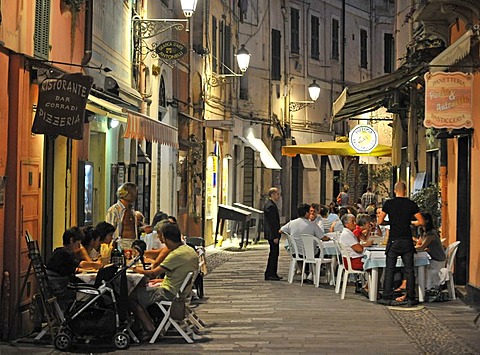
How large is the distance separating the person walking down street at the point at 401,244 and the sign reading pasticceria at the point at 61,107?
17.8 ft

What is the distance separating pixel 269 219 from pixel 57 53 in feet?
21.3

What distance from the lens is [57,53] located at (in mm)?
14500

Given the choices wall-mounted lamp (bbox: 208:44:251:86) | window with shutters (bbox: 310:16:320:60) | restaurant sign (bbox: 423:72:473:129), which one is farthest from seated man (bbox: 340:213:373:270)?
window with shutters (bbox: 310:16:320:60)

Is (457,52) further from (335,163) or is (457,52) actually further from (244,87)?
(335,163)

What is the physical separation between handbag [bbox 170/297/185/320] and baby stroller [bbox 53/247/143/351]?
1.98 feet

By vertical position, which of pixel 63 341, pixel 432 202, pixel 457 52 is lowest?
pixel 63 341

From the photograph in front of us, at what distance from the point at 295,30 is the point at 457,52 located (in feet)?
92.6

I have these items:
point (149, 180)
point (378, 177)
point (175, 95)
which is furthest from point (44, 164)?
point (378, 177)

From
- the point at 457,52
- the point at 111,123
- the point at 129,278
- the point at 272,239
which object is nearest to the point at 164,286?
the point at 129,278

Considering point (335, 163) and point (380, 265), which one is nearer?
point (380, 265)

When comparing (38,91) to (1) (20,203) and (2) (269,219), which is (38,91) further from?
(2) (269,219)

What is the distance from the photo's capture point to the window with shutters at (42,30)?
13.3 meters

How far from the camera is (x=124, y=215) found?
15.2m

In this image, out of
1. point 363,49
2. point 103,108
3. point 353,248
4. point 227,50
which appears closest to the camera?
point 103,108
